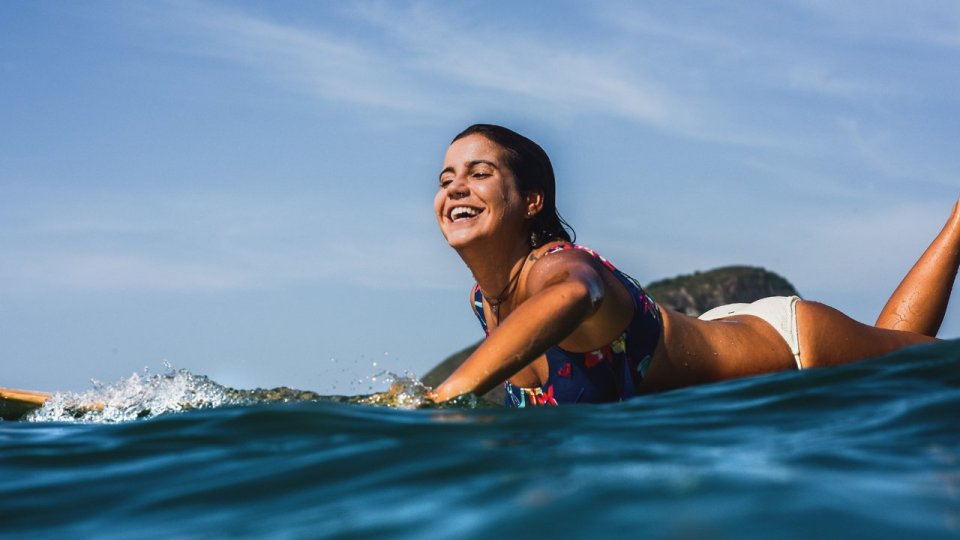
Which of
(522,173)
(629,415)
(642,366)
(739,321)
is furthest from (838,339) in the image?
(629,415)

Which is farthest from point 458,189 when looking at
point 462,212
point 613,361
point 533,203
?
point 613,361

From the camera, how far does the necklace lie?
21.4ft

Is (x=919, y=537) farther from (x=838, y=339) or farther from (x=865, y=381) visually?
(x=838, y=339)

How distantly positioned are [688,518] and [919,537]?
561 mm

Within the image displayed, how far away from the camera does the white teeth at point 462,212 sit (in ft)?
21.2

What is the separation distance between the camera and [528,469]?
3521 millimetres

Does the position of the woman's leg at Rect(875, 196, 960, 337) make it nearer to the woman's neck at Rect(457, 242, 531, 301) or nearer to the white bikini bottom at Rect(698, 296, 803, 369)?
the white bikini bottom at Rect(698, 296, 803, 369)

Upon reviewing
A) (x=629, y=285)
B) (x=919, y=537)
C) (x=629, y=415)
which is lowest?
(x=919, y=537)

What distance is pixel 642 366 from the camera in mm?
6207

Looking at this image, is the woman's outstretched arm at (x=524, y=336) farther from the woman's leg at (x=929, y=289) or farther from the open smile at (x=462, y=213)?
the woman's leg at (x=929, y=289)

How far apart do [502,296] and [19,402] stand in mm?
3301

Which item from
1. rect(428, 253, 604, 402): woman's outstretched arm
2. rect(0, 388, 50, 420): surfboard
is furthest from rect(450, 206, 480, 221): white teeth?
rect(0, 388, 50, 420): surfboard

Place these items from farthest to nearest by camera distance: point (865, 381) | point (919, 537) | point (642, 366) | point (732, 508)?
point (642, 366), point (865, 381), point (732, 508), point (919, 537)

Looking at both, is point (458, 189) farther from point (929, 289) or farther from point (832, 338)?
point (929, 289)
